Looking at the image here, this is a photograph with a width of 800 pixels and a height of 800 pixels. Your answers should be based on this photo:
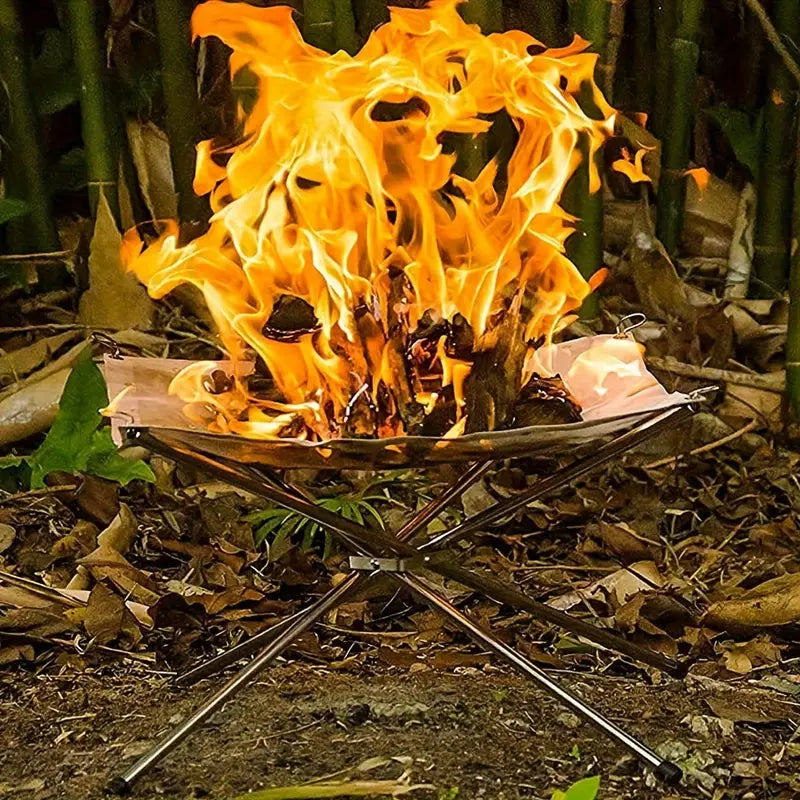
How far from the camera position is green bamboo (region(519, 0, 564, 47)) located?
3.04 meters

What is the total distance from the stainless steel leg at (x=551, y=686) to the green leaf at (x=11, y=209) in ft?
5.10

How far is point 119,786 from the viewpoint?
5.25ft

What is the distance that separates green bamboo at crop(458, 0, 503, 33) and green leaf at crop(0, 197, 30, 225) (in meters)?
1.01

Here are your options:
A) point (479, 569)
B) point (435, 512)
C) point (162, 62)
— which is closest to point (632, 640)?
point (479, 569)

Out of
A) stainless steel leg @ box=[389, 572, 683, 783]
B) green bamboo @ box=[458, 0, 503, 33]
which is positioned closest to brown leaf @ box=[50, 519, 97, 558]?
stainless steel leg @ box=[389, 572, 683, 783]

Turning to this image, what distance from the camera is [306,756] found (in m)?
1.69

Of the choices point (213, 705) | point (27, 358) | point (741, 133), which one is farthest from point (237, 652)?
point (741, 133)

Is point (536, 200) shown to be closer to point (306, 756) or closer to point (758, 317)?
point (306, 756)

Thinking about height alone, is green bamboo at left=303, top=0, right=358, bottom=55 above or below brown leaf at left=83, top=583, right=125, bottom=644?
above

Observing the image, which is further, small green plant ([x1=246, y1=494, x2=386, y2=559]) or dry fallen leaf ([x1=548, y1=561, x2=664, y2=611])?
small green plant ([x1=246, y1=494, x2=386, y2=559])

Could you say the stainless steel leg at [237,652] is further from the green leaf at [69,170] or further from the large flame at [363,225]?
the green leaf at [69,170]

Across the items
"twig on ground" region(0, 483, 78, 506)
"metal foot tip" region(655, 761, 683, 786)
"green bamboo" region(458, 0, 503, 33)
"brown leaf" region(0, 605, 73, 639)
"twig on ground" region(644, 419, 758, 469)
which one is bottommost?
"twig on ground" region(644, 419, 758, 469)

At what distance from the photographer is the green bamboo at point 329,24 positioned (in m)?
2.73

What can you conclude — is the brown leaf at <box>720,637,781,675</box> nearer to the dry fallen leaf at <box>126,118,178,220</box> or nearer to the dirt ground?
the dirt ground
